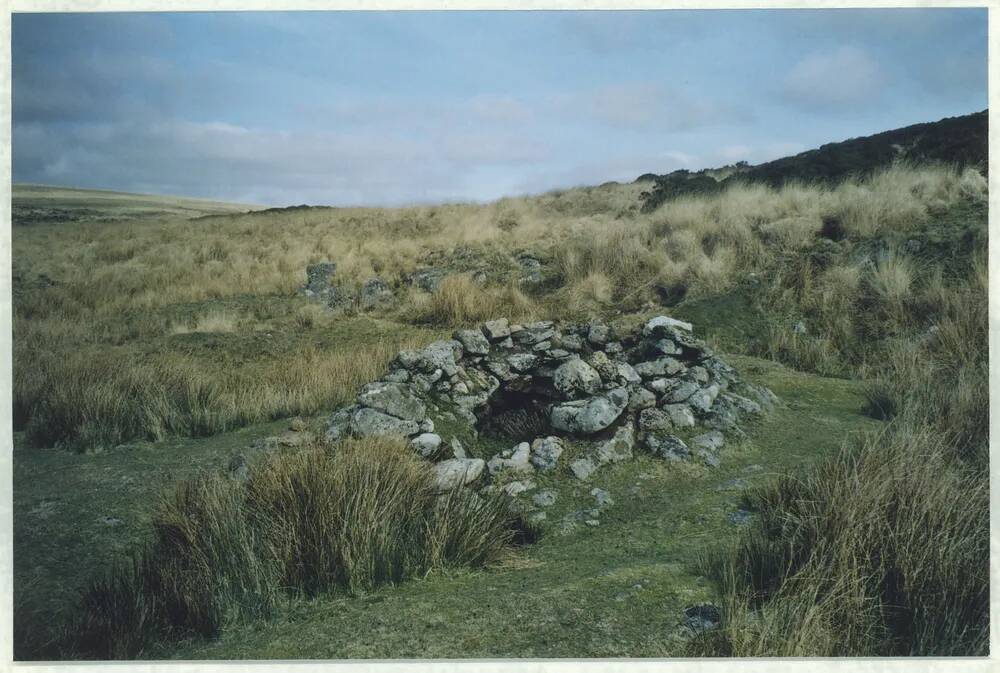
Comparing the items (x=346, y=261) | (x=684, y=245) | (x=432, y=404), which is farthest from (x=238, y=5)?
(x=346, y=261)

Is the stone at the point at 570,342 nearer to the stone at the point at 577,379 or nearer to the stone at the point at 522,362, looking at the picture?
the stone at the point at 522,362

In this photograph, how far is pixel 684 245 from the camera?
11094 mm

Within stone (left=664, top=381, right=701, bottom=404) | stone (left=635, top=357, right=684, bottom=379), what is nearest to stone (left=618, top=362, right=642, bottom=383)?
stone (left=635, top=357, right=684, bottom=379)

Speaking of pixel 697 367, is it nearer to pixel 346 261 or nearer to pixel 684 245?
pixel 684 245

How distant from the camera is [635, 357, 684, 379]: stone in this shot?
5426 mm

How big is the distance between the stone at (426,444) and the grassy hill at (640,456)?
2.53 feet

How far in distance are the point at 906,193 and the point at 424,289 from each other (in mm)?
8475

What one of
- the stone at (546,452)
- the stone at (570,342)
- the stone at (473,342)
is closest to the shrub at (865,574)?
the stone at (546,452)

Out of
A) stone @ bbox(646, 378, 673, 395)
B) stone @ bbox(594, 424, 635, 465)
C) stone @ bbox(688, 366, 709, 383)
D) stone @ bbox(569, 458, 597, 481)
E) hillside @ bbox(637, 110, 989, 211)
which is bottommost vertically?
stone @ bbox(569, 458, 597, 481)

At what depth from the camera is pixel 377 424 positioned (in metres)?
4.51

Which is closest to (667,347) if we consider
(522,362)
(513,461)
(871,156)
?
(522,362)

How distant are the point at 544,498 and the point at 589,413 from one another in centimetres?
87

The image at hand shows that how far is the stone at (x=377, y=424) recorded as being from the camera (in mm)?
4426

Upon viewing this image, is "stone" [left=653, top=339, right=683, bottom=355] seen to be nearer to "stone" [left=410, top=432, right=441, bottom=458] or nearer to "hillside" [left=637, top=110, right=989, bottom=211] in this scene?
"stone" [left=410, top=432, right=441, bottom=458]
